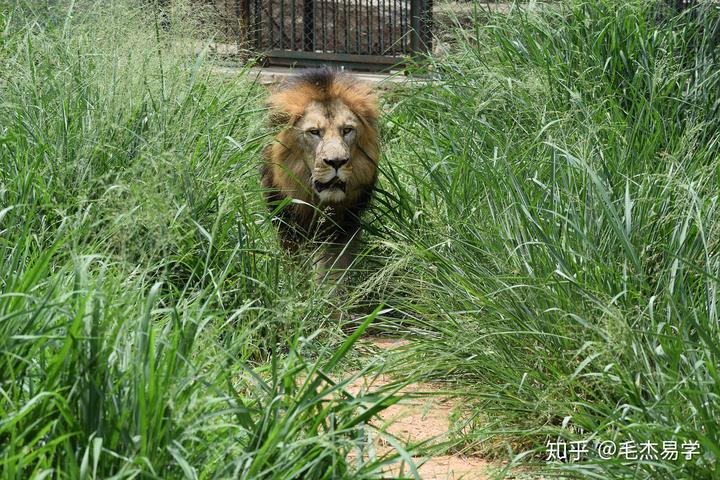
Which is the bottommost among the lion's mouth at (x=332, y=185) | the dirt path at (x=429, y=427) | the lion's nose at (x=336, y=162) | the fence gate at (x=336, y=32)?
the dirt path at (x=429, y=427)

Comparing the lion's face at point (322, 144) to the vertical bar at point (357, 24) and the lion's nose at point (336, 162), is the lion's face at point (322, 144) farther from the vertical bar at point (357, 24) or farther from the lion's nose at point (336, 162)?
the vertical bar at point (357, 24)

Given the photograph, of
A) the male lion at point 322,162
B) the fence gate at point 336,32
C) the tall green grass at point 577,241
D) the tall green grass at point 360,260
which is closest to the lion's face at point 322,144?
the male lion at point 322,162

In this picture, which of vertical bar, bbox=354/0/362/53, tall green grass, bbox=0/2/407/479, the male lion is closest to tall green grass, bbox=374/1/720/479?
the male lion

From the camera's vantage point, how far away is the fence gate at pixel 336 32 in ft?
35.2

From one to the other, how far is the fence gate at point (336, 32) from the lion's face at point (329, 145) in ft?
14.2

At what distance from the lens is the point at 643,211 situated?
A: 441 cm

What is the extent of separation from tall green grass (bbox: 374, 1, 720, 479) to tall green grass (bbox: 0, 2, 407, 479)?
0.54 metres

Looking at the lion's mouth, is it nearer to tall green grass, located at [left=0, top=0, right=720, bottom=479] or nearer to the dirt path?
tall green grass, located at [left=0, top=0, right=720, bottom=479]

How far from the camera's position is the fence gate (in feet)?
35.2

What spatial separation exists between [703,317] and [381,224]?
2.79m

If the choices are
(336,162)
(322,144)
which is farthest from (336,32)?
(336,162)

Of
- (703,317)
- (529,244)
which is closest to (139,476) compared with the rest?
(703,317)

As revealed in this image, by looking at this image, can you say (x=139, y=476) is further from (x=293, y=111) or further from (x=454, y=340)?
(x=293, y=111)

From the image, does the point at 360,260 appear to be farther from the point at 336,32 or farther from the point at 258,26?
the point at 336,32
